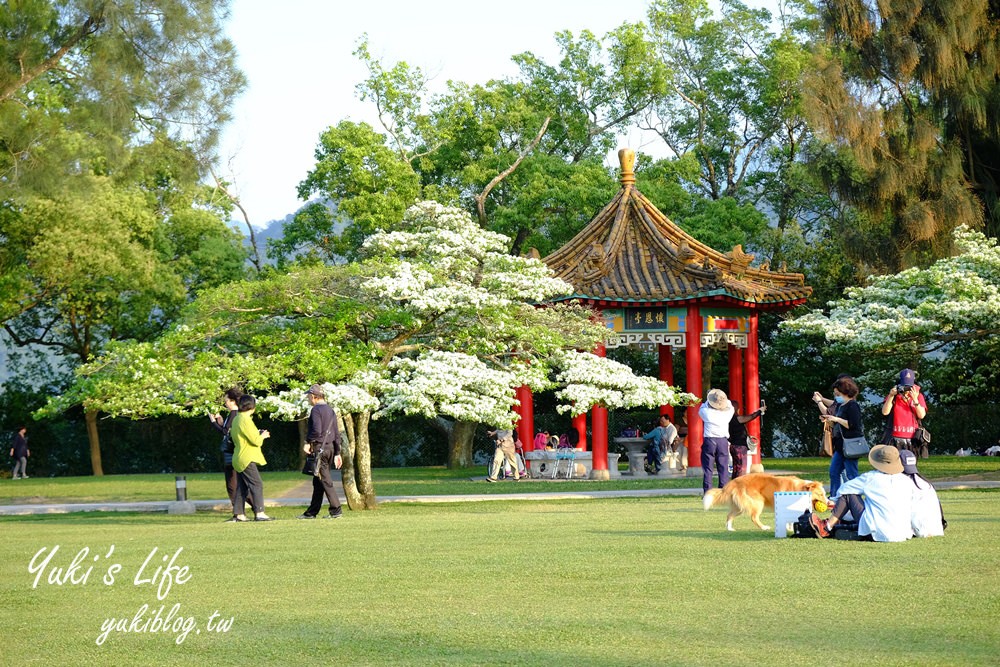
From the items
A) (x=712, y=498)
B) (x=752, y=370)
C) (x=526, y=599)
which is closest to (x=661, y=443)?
(x=752, y=370)

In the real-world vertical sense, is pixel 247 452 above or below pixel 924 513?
above

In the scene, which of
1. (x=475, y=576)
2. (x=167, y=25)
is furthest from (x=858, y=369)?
(x=475, y=576)

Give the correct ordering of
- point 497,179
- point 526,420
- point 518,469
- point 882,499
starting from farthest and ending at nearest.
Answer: point 497,179 → point 526,420 → point 518,469 → point 882,499

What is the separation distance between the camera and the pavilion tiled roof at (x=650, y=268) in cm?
2903

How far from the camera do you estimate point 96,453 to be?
40438 mm

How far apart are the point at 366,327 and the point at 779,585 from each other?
12.1m

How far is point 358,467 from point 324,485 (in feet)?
10.3

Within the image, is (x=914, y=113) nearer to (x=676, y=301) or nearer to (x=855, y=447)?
(x=676, y=301)

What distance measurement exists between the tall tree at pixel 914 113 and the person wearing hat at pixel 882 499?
62.2 ft

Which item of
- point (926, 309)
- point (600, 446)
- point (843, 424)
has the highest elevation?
point (926, 309)

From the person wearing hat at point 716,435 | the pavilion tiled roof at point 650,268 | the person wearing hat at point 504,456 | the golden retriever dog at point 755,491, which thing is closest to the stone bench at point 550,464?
the person wearing hat at point 504,456

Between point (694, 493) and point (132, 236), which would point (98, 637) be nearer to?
point (694, 493)

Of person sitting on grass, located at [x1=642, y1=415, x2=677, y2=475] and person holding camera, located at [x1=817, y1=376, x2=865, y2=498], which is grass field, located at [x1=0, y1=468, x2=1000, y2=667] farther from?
person sitting on grass, located at [x1=642, y1=415, x2=677, y2=475]

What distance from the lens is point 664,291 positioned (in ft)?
95.6
